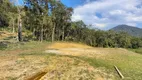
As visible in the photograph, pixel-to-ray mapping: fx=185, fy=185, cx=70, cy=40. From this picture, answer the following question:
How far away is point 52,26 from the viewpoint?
50844 millimetres

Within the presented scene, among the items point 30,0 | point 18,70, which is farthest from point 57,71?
point 30,0

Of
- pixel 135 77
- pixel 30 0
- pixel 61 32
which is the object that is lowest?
pixel 135 77

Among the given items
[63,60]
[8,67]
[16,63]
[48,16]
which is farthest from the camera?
[48,16]

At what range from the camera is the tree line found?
122ft

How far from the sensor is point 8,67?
40.1 feet

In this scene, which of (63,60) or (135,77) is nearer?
(135,77)

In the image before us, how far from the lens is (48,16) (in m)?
40.1

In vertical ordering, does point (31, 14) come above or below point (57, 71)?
above

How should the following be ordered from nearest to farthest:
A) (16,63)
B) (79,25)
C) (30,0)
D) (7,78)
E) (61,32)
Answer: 1. (7,78)
2. (16,63)
3. (30,0)
4. (61,32)
5. (79,25)

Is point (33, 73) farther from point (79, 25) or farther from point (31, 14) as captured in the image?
point (79, 25)

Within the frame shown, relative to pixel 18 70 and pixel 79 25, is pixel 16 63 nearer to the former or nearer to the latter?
pixel 18 70

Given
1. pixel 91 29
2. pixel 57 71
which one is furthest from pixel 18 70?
pixel 91 29

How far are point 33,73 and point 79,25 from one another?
182 ft

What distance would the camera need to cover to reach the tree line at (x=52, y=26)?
37.2m
